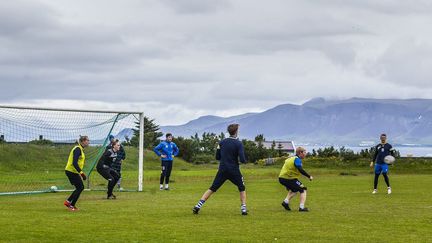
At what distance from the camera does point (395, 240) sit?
14.5 m

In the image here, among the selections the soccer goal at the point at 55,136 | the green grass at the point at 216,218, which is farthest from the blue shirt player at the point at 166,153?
the green grass at the point at 216,218

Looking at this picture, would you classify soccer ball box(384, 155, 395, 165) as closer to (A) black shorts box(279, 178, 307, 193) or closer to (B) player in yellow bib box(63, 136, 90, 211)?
(A) black shorts box(279, 178, 307, 193)

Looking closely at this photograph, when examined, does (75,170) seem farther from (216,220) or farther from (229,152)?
(216,220)

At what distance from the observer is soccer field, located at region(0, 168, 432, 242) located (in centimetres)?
1479

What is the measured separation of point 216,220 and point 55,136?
Result: 632 inches

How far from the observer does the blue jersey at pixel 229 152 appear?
19.2 m

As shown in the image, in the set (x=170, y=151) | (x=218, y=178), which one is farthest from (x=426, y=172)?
(x=218, y=178)

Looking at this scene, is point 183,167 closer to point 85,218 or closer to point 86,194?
point 86,194

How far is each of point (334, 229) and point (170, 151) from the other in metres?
16.2

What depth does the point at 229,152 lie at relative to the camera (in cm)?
1923

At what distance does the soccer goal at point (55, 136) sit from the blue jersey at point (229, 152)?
11531 millimetres

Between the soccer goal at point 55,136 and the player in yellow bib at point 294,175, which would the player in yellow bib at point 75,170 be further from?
the soccer goal at point 55,136

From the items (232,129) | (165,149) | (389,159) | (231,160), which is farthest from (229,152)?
(165,149)

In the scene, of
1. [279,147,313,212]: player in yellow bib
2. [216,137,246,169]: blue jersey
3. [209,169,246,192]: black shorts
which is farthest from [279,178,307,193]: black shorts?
[216,137,246,169]: blue jersey
